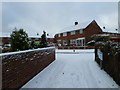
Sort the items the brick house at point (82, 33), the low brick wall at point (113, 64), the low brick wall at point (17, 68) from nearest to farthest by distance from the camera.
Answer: the low brick wall at point (17, 68) → the low brick wall at point (113, 64) → the brick house at point (82, 33)

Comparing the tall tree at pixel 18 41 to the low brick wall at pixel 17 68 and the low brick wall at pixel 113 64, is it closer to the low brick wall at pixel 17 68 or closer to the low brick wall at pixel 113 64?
the low brick wall at pixel 17 68

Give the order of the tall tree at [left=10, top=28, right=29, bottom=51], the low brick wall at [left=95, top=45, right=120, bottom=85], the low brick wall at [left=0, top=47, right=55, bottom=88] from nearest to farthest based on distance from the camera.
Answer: the low brick wall at [left=0, top=47, right=55, bottom=88] → the low brick wall at [left=95, top=45, right=120, bottom=85] → the tall tree at [left=10, top=28, right=29, bottom=51]

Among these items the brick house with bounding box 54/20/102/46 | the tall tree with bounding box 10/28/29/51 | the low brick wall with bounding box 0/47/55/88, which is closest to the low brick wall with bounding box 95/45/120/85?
the low brick wall with bounding box 0/47/55/88

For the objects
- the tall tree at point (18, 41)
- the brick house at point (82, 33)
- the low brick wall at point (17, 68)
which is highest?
the brick house at point (82, 33)

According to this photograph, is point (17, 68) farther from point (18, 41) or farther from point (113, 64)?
point (18, 41)

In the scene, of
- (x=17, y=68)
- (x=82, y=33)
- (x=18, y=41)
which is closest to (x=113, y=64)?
(x=17, y=68)

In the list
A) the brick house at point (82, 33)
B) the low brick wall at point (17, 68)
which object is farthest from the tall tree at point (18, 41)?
the brick house at point (82, 33)

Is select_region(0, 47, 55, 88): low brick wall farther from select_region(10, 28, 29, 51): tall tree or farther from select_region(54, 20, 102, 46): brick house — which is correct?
select_region(54, 20, 102, 46): brick house

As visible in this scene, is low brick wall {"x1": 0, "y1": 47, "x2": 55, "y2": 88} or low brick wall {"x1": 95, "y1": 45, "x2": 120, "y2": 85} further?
low brick wall {"x1": 95, "y1": 45, "x2": 120, "y2": 85}

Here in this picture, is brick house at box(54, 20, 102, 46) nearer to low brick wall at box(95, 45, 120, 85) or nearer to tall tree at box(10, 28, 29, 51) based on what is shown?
tall tree at box(10, 28, 29, 51)

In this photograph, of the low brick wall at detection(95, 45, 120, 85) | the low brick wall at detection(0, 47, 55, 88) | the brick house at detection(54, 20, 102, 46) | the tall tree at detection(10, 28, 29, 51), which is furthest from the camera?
the brick house at detection(54, 20, 102, 46)

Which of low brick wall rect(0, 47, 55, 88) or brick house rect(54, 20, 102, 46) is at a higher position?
brick house rect(54, 20, 102, 46)

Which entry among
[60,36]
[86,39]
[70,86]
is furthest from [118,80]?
[60,36]

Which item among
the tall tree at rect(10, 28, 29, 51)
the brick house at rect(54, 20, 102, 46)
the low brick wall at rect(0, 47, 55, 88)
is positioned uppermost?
the brick house at rect(54, 20, 102, 46)
